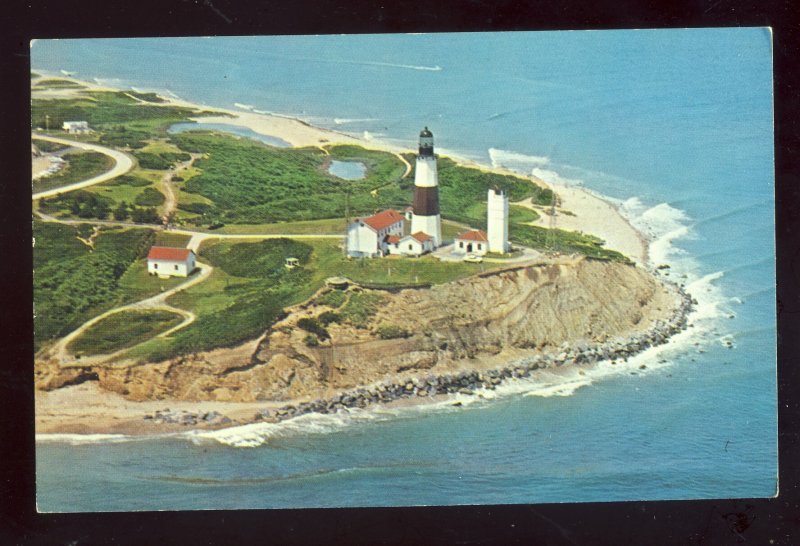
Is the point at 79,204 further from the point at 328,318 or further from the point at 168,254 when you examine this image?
the point at 328,318

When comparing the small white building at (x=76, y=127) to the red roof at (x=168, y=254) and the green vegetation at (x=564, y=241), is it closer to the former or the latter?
the red roof at (x=168, y=254)

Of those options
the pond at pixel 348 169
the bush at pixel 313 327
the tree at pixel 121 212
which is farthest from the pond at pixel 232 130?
the bush at pixel 313 327

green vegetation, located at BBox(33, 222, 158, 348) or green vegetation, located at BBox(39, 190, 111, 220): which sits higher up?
green vegetation, located at BBox(39, 190, 111, 220)

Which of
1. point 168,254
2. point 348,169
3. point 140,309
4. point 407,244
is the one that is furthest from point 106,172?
point 407,244

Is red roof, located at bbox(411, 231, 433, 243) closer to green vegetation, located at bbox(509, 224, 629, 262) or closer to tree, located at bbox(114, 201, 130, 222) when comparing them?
green vegetation, located at bbox(509, 224, 629, 262)

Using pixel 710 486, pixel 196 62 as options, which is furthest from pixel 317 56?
pixel 710 486

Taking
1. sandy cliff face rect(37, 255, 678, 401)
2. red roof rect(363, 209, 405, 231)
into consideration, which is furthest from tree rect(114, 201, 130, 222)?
red roof rect(363, 209, 405, 231)
